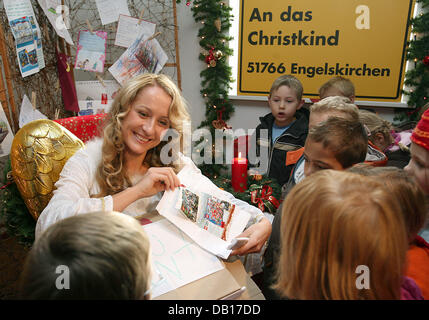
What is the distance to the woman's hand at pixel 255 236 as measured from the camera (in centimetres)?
107

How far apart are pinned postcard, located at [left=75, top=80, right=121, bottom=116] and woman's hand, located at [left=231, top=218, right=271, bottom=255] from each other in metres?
2.34

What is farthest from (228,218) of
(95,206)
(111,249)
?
(111,249)

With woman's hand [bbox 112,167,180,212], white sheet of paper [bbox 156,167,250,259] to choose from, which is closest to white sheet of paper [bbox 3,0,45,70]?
woman's hand [bbox 112,167,180,212]

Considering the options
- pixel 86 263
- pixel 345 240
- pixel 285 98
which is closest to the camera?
pixel 86 263

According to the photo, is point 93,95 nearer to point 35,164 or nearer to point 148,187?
point 35,164

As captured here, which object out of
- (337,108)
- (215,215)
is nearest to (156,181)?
(215,215)

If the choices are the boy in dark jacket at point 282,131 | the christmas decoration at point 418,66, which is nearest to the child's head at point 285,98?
the boy in dark jacket at point 282,131

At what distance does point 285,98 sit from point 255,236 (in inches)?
70.3

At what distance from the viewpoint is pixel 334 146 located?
126 cm

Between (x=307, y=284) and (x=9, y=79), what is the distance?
2.30 meters

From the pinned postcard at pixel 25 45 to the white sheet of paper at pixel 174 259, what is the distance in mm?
1879

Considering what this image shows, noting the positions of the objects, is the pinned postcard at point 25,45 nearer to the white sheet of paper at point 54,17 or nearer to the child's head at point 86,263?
the white sheet of paper at point 54,17
